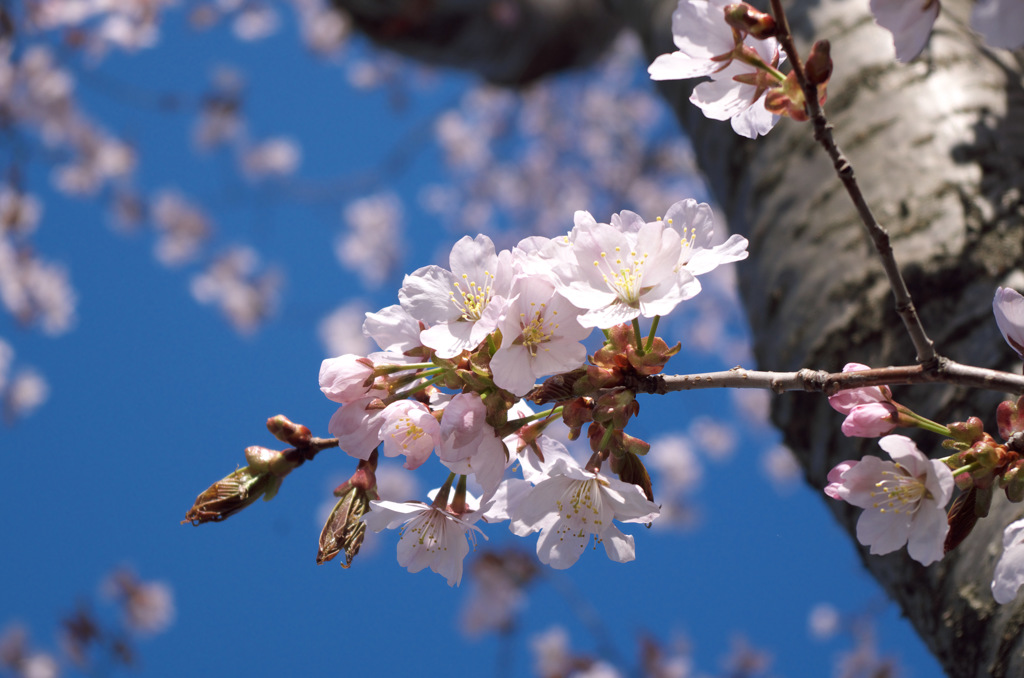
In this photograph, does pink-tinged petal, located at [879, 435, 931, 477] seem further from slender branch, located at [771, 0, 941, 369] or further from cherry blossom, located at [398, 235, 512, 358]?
cherry blossom, located at [398, 235, 512, 358]

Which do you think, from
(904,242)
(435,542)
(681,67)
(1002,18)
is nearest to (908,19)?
(1002,18)

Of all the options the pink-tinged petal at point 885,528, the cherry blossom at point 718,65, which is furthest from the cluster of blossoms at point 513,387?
the pink-tinged petal at point 885,528

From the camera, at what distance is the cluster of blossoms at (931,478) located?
2.00 feet

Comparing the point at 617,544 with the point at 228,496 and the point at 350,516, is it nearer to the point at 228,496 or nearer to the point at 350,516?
the point at 350,516

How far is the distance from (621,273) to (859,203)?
0.22 m

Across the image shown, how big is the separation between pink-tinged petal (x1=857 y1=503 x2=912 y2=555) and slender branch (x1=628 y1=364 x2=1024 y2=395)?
15cm

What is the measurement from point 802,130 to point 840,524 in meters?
0.80

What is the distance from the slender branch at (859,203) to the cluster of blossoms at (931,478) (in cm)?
8

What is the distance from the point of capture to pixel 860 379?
23.4 inches

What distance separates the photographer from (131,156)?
6578 millimetres

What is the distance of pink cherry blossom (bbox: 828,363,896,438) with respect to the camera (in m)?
0.66

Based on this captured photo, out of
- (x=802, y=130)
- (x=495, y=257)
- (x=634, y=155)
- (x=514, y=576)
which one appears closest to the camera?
(x=495, y=257)

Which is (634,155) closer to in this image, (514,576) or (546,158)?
(546,158)

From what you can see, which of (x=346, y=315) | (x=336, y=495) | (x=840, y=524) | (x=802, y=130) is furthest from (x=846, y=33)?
(x=346, y=315)
